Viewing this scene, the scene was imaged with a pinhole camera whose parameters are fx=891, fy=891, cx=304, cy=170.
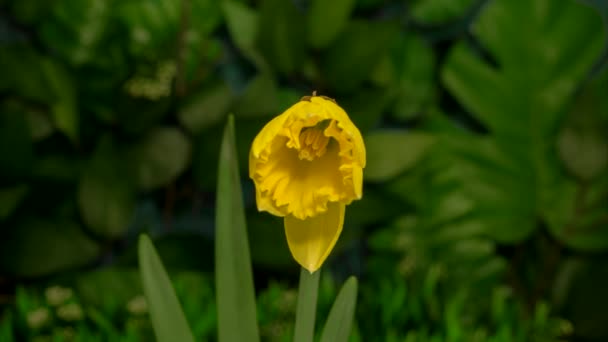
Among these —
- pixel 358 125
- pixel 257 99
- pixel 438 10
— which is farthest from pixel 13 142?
pixel 438 10

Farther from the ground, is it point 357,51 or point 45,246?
point 357,51

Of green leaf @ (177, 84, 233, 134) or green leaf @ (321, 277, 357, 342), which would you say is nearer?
green leaf @ (321, 277, 357, 342)

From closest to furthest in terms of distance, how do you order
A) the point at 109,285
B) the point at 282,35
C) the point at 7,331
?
the point at 7,331 < the point at 109,285 < the point at 282,35

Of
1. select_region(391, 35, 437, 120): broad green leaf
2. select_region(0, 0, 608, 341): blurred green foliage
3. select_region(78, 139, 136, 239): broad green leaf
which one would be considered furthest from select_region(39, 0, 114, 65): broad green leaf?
select_region(391, 35, 437, 120): broad green leaf

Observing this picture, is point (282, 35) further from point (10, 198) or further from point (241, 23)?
point (10, 198)

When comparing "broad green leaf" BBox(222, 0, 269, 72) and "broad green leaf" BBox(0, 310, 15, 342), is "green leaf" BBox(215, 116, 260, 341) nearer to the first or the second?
"broad green leaf" BBox(0, 310, 15, 342)

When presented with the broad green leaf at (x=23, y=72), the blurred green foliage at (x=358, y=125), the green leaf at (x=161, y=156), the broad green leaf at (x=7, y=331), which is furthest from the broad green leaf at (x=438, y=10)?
the broad green leaf at (x=7, y=331)
